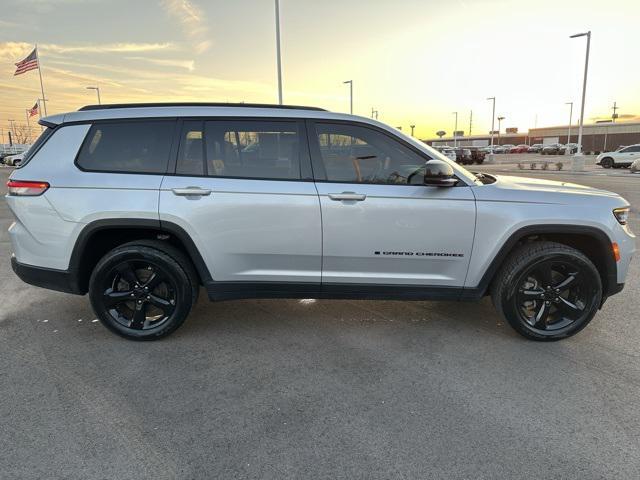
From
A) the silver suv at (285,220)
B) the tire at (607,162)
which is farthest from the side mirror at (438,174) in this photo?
the tire at (607,162)

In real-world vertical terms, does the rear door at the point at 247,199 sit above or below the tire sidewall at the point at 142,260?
above

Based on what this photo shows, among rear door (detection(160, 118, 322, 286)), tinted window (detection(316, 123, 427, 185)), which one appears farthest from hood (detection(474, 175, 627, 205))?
rear door (detection(160, 118, 322, 286))

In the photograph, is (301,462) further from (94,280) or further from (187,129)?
(187,129)

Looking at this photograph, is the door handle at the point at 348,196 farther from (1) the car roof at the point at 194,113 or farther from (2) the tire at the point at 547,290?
(2) the tire at the point at 547,290

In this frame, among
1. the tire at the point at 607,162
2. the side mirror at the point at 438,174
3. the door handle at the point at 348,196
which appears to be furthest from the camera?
the tire at the point at 607,162

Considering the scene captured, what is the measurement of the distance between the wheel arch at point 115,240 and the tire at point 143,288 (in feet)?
0.30

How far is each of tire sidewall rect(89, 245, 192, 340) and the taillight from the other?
725 millimetres

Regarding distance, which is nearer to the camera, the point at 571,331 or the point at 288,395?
the point at 288,395

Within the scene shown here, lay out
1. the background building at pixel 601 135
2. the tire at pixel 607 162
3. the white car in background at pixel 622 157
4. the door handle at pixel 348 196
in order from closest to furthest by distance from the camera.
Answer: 1. the door handle at pixel 348 196
2. the white car in background at pixel 622 157
3. the tire at pixel 607 162
4. the background building at pixel 601 135

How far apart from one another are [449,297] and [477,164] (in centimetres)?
4174

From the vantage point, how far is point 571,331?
3.67 meters

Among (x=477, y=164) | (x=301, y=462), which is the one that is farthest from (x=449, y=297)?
(x=477, y=164)

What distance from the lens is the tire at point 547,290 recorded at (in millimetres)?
3541

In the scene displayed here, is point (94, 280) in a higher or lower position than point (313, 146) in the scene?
lower
